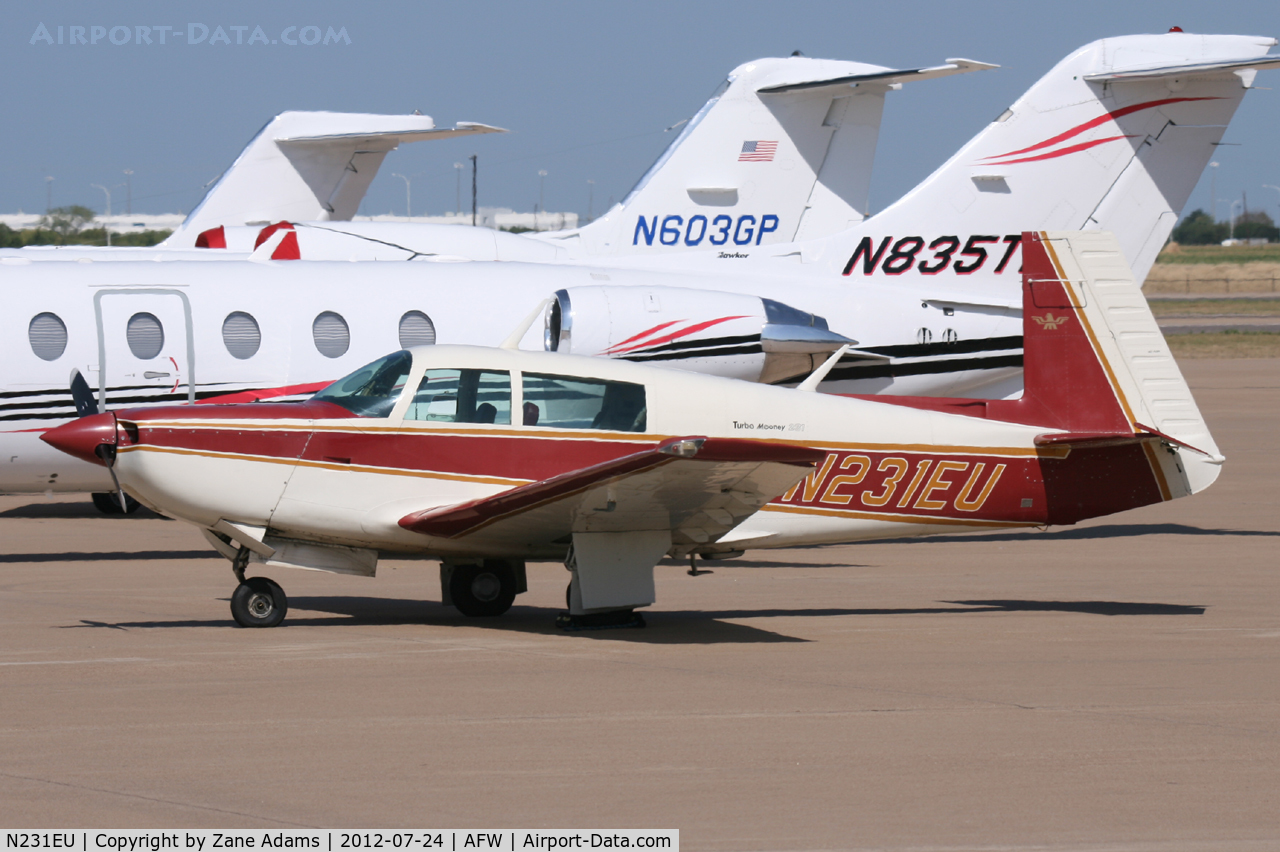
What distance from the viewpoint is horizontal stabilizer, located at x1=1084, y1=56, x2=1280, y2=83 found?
1538 centimetres

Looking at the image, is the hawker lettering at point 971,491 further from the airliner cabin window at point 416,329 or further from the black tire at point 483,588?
the airliner cabin window at point 416,329

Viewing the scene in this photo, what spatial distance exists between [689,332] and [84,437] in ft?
23.6

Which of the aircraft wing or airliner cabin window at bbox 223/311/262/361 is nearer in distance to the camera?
the aircraft wing

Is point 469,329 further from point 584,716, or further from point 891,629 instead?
point 584,716

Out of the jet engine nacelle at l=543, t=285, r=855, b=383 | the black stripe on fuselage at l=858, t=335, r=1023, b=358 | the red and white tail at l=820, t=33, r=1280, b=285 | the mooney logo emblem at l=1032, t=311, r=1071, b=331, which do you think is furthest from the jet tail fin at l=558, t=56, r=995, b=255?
the mooney logo emblem at l=1032, t=311, r=1071, b=331

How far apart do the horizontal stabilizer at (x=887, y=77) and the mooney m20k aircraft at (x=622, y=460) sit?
7700 millimetres

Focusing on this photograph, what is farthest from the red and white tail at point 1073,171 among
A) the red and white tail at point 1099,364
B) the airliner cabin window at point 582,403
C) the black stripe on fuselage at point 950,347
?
the airliner cabin window at point 582,403

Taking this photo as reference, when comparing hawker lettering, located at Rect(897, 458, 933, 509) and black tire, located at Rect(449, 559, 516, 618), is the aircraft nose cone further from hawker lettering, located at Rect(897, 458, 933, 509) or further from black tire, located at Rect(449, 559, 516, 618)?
hawker lettering, located at Rect(897, 458, 933, 509)

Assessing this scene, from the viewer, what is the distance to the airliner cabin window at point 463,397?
10.5 metres

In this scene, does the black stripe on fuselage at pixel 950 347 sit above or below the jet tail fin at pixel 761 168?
below

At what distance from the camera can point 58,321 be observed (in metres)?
14.6

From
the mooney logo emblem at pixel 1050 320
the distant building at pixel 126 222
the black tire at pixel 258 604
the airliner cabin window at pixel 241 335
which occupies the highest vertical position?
the distant building at pixel 126 222

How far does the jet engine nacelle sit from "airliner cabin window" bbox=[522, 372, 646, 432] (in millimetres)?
4367

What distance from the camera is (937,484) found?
36.4 ft
